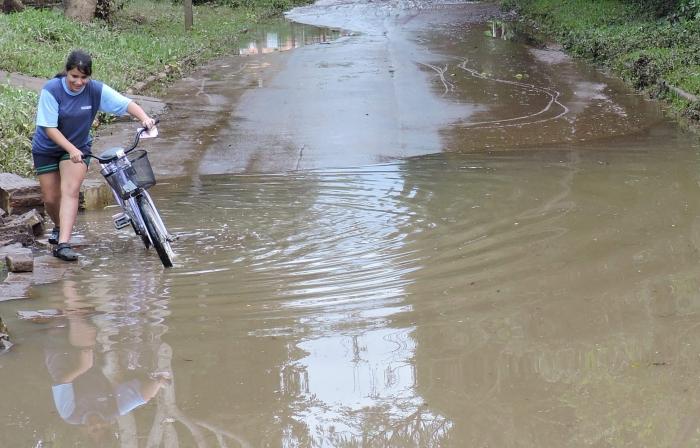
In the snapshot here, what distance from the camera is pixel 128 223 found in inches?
311

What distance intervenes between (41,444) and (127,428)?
0.38m

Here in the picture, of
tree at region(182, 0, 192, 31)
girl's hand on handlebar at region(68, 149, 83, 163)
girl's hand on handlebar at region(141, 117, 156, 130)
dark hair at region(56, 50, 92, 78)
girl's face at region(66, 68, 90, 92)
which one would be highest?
dark hair at region(56, 50, 92, 78)

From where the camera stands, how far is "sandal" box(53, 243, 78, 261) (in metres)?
7.45

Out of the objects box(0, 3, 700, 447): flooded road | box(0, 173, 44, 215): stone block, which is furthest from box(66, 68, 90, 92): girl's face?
box(0, 173, 44, 215): stone block

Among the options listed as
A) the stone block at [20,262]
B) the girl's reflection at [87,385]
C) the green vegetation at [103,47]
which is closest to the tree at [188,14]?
the green vegetation at [103,47]

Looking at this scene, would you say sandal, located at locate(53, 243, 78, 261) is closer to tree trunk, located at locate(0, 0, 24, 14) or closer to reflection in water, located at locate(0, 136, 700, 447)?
reflection in water, located at locate(0, 136, 700, 447)

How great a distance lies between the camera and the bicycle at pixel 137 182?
281 inches

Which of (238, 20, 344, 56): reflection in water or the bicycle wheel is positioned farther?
(238, 20, 344, 56): reflection in water

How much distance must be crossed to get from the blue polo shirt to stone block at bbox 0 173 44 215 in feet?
4.50

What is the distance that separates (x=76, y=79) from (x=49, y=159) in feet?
2.86

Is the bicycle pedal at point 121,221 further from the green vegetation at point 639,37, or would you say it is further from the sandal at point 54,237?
the green vegetation at point 639,37

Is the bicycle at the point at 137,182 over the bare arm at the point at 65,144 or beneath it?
beneath

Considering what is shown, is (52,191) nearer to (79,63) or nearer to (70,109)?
(70,109)

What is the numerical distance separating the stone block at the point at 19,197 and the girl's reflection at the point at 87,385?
340 cm
